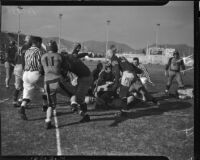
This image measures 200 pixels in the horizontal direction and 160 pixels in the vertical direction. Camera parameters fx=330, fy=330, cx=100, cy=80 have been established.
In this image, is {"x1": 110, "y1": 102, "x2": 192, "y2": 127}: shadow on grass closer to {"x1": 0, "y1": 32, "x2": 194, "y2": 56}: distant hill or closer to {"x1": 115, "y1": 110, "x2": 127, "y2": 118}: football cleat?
{"x1": 115, "y1": 110, "x2": 127, "y2": 118}: football cleat

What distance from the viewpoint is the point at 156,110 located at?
13.4 ft

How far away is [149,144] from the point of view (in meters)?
3.90

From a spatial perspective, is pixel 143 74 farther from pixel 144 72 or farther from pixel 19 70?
pixel 19 70

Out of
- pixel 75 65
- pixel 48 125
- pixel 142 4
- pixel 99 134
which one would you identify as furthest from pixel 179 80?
pixel 48 125

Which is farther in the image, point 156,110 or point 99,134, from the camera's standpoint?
point 156,110

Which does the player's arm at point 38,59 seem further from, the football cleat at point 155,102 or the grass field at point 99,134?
the football cleat at point 155,102

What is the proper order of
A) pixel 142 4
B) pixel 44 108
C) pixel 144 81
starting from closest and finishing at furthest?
pixel 142 4 < pixel 44 108 < pixel 144 81

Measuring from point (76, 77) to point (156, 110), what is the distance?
107cm

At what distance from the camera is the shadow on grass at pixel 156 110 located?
13.1 feet

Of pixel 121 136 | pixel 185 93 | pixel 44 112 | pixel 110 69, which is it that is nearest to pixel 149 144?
pixel 121 136

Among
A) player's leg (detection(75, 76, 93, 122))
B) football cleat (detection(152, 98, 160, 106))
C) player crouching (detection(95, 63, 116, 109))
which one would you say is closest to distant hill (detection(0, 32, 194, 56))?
player crouching (detection(95, 63, 116, 109))

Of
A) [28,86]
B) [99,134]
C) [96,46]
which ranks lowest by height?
[99,134]

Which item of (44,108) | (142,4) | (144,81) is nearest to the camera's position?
(142,4)

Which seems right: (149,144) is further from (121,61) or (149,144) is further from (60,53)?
(60,53)
